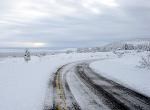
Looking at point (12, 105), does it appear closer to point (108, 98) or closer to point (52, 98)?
point (52, 98)

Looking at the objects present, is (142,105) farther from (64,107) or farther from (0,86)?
(0,86)

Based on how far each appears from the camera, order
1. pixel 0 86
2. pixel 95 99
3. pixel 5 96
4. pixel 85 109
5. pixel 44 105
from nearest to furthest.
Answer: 1. pixel 85 109
2. pixel 44 105
3. pixel 95 99
4. pixel 5 96
5. pixel 0 86

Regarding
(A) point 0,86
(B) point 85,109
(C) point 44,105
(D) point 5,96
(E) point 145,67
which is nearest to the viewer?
(B) point 85,109

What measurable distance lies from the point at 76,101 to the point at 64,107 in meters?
1.15

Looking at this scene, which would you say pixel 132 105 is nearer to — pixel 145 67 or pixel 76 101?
pixel 76 101

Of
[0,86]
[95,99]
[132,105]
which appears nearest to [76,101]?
[95,99]

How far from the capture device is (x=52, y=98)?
36.2 ft

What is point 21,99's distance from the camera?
36.2ft

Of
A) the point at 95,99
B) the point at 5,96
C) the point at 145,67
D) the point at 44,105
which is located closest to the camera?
the point at 44,105

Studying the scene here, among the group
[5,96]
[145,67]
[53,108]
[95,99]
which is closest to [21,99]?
[5,96]

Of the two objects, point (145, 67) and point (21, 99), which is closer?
point (21, 99)

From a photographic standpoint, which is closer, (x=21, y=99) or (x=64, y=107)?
(x=64, y=107)

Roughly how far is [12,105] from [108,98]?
395cm

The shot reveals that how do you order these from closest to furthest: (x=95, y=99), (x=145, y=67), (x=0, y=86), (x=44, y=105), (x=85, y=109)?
(x=85, y=109), (x=44, y=105), (x=95, y=99), (x=0, y=86), (x=145, y=67)
